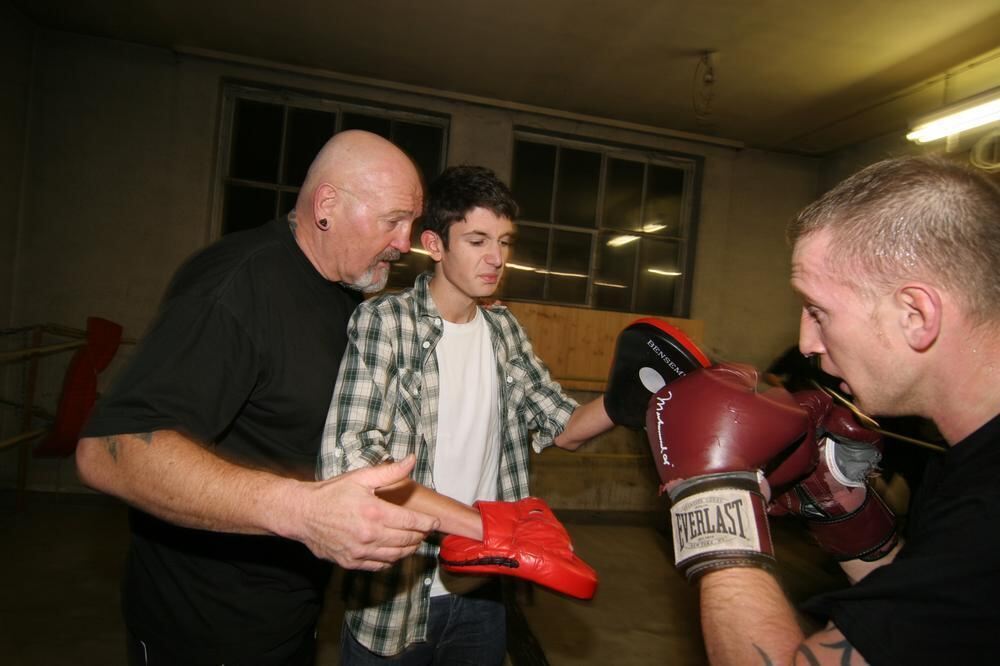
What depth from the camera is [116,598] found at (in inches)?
126

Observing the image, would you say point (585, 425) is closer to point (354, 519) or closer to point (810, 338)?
point (810, 338)

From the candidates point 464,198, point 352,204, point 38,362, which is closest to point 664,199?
point 464,198

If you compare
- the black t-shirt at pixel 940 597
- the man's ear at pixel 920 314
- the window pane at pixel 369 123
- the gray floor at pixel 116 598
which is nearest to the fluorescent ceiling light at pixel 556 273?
the window pane at pixel 369 123

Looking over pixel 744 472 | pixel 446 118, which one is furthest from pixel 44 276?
pixel 744 472

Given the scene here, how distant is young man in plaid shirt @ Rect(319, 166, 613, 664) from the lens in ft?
4.52

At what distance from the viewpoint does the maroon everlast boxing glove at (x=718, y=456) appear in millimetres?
917

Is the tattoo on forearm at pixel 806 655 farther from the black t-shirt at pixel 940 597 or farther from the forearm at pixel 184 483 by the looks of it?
the forearm at pixel 184 483

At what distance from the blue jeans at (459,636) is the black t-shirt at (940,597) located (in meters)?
1.10

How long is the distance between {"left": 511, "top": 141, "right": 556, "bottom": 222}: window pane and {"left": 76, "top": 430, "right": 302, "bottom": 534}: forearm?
15.3 ft

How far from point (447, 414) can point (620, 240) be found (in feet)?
14.7

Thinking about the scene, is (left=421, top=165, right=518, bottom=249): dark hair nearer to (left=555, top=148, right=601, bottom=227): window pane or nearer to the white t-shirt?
the white t-shirt

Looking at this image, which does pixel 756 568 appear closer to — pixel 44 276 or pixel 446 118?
pixel 446 118

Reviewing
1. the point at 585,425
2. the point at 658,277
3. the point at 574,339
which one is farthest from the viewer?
the point at 658,277

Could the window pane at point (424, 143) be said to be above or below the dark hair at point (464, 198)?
above
